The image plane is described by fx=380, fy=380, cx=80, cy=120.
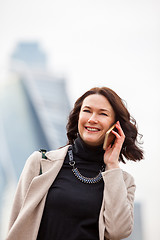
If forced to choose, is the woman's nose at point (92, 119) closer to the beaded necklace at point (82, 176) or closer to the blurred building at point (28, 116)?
the beaded necklace at point (82, 176)

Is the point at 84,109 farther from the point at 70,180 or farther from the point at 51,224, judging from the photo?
the point at 51,224

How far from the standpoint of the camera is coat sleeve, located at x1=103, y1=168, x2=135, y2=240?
8.71 feet

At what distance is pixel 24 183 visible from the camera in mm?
2730

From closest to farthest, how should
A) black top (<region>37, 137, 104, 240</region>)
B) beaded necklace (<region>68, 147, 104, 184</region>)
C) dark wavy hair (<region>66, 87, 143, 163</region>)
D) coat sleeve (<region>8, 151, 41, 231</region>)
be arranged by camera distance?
black top (<region>37, 137, 104, 240</region>) < coat sleeve (<region>8, 151, 41, 231</region>) < beaded necklace (<region>68, 147, 104, 184</region>) < dark wavy hair (<region>66, 87, 143, 163</region>)

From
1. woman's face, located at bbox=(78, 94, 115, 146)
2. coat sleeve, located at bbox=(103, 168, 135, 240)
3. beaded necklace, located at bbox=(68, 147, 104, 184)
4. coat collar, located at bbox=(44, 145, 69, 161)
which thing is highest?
woman's face, located at bbox=(78, 94, 115, 146)

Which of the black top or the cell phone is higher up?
the cell phone

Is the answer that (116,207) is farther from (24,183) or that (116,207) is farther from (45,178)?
(24,183)

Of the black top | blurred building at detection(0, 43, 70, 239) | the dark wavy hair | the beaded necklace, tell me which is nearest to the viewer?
the black top

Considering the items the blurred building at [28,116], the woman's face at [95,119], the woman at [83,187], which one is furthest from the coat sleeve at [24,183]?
the blurred building at [28,116]

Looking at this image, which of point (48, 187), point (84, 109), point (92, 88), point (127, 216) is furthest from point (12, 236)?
point (92, 88)

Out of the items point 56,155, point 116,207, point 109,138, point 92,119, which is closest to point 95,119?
point 92,119

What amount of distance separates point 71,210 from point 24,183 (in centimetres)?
40

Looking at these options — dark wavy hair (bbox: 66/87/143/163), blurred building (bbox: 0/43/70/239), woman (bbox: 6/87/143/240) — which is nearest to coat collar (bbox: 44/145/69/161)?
woman (bbox: 6/87/143/240)

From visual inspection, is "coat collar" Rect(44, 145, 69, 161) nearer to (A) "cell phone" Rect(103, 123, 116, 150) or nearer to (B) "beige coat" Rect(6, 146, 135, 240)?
(B) "beige coat" Rect(6, 146, 135, 240)
